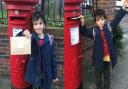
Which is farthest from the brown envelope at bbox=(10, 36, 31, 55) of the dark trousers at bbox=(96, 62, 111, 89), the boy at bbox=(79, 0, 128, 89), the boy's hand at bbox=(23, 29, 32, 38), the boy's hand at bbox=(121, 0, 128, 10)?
the boy's hand at bbox=(121, 0, 128, 10)

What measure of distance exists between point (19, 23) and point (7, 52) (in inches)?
64.0

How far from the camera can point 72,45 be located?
4.87 metres

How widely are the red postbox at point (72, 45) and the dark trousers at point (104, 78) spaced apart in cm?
52

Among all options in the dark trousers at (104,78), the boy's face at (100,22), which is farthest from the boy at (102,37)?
the dark trousers at (104,78)

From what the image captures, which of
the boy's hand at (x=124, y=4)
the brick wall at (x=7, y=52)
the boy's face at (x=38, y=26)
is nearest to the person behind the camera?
the boy's face at (x=38, y=26)

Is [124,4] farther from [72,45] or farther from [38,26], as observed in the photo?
[38,26]

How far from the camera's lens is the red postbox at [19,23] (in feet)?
15.1

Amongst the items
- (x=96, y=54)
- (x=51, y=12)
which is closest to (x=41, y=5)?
(x=51, y=12)

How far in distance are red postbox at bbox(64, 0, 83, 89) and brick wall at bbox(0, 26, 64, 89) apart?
756mm

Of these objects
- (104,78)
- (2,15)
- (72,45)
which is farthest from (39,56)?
(2,15)

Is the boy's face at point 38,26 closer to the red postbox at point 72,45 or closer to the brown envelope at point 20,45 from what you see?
the brown envelope at point 20,45

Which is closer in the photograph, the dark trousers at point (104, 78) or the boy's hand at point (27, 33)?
the boy's hand at point (27, 33)

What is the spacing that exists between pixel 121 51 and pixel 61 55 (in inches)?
94.5

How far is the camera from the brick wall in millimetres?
5828
